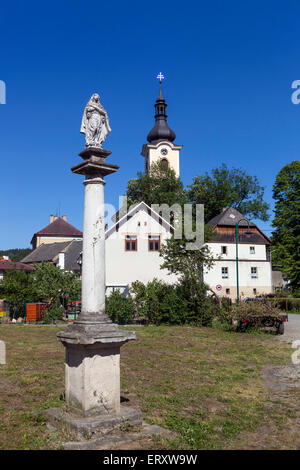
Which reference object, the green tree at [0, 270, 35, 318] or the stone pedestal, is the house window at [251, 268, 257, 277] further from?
the stone pedestal

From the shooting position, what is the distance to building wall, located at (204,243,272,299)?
41.2m

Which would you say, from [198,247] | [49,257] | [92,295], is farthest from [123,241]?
[49,257]

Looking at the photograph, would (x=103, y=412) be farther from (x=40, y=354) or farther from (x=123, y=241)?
(x=123, y=241)

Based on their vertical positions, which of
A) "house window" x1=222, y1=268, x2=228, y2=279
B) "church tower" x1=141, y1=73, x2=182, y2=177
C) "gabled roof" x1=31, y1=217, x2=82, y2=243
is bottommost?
"house window" x1=222, y1=268, x2=228, y2=279

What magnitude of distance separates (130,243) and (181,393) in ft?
69.4

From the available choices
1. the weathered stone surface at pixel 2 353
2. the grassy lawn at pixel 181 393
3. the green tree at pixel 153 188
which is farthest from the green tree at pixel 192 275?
the green tree at pixel 153 188

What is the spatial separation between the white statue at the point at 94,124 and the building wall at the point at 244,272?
35154 millimetres

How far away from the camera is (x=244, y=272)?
42.2m

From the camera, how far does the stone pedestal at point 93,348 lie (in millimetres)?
5793

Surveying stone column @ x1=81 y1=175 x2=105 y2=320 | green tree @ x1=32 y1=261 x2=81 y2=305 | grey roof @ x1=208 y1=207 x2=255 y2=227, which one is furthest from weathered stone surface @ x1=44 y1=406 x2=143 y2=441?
grey roof @ x1=208 y1=207 x2=255 y2=227

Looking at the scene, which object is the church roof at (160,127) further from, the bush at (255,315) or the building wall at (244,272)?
the bush at (255,315)

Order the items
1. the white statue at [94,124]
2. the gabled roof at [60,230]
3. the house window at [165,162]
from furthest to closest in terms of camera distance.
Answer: the gabled roof at [60,230] < the house window at [165,162] < the white statue at [94,124]

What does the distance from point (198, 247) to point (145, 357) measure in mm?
10605

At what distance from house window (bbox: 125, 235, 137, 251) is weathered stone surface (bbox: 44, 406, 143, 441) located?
75.7 feet
